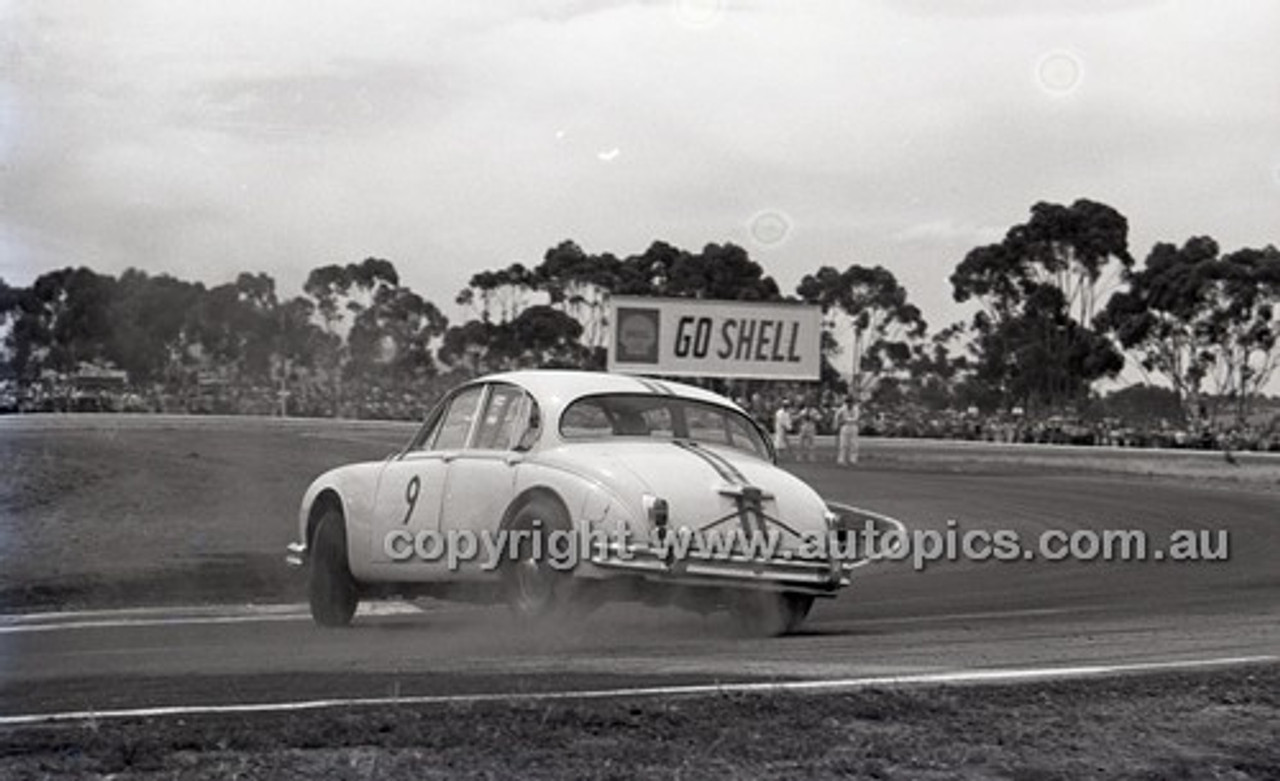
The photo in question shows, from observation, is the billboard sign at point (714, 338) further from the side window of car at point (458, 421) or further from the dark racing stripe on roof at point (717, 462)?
the dark racing stripe on roof at point (717, 462)

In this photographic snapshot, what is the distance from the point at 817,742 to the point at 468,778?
1.24 metres

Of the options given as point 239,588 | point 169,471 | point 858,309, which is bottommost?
point 239,588

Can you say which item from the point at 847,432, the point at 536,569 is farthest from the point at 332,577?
the point at 847,432

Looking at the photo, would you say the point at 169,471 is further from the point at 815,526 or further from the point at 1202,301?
the point at 1202,301

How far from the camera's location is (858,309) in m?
14.3

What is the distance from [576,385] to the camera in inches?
355

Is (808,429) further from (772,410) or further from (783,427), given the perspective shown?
(772,410)

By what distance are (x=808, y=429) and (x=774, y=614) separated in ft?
16.8

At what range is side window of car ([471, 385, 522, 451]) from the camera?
29.1 feet

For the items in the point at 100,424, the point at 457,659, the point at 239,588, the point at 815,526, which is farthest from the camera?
the point at 239,588

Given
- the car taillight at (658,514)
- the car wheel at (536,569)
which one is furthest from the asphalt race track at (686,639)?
the car taillight at (658,514)

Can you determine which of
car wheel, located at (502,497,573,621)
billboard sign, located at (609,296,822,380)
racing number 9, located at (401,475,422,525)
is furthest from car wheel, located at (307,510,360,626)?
billboard sign, located at (609,296,822,380)

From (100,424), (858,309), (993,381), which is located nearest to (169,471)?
(100,424)

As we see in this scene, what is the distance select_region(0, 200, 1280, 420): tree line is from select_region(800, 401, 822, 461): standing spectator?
0.35m
